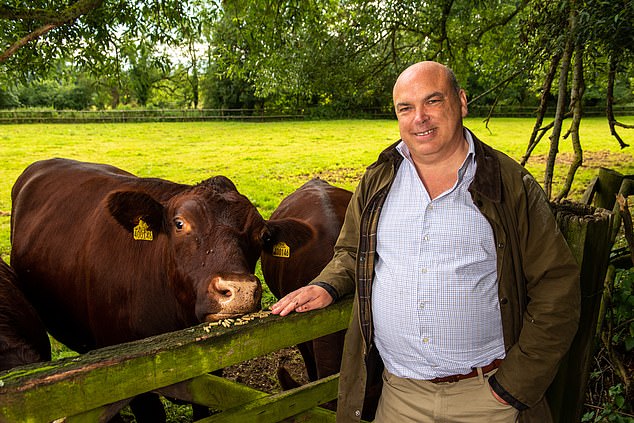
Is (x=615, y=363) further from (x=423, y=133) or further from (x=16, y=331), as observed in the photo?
(x=16, y=331)

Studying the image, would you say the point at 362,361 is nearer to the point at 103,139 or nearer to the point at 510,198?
the point at 510,198

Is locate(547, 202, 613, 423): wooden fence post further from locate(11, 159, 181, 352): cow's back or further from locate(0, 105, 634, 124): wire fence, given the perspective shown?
locate(0, 105, 634, 124): wire fence

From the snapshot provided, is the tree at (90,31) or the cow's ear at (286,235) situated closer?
the cow's ear at (286,235)

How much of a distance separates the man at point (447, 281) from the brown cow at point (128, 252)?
0.74 metres

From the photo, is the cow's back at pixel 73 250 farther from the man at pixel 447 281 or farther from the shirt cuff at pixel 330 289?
the man at pixel 447 281

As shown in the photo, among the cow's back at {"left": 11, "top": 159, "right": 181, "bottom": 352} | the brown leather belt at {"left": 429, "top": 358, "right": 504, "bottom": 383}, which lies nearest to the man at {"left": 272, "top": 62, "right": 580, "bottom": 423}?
the brown leather belt at {"left": 429, "top": 358, "right": 504, "bottom": 383}

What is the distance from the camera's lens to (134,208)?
10.3 ft

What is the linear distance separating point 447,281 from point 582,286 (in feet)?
2.32

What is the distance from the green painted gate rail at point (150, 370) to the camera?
1.38m

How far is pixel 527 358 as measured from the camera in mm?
1782

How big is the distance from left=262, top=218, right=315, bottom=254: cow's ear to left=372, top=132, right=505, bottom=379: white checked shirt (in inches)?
54.1

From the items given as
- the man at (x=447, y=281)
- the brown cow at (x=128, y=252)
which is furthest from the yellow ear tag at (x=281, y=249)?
the man at (x=447, y=281)

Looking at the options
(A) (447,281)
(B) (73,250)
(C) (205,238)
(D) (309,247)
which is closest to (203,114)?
(B) (73,250)

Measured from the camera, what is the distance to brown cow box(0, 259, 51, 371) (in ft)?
7.98
